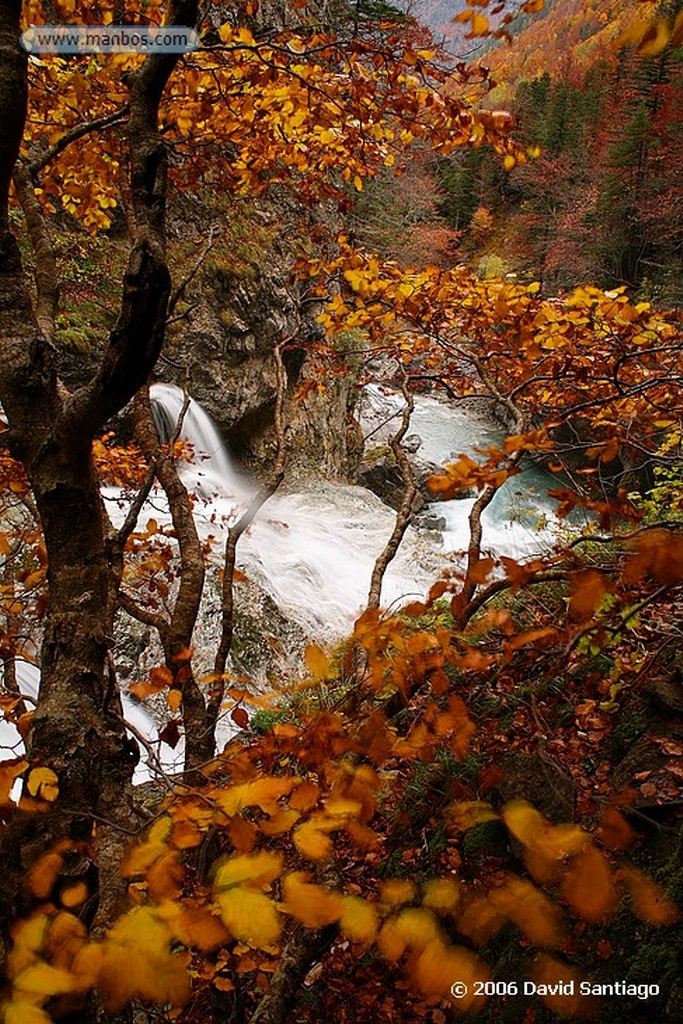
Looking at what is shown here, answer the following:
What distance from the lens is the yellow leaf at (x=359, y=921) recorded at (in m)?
1.27

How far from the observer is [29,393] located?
5.38 ft

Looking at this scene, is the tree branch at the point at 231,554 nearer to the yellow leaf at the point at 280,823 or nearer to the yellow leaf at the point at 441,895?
the yellow leaf at the point at 441,895

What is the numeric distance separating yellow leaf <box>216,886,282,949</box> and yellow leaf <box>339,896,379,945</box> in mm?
227

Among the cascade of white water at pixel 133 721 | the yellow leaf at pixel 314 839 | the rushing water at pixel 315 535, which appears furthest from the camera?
the rushing water at pixel 315 535

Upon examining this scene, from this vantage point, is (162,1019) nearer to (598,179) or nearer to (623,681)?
(623,681)

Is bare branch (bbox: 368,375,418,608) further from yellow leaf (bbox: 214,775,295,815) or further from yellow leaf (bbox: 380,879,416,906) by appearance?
yellow leaf (bbox: 214,775,295,815)

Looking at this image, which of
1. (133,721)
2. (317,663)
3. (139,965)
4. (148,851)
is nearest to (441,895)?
(317,663)

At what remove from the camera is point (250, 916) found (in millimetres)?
1114

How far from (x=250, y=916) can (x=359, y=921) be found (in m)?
0.32

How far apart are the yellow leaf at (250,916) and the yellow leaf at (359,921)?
0.23m

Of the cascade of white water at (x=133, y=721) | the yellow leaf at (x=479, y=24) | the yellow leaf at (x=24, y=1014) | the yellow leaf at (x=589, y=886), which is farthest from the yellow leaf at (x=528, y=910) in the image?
the cascade of white water at (x=133, y=721)

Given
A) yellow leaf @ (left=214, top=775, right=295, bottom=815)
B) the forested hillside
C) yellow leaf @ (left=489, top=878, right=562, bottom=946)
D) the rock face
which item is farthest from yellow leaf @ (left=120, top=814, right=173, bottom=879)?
the forested hillside

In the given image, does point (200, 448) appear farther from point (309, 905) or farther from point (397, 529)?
point (309, 905)

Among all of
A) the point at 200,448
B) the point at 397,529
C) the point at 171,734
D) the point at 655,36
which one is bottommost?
the point at 200,448
